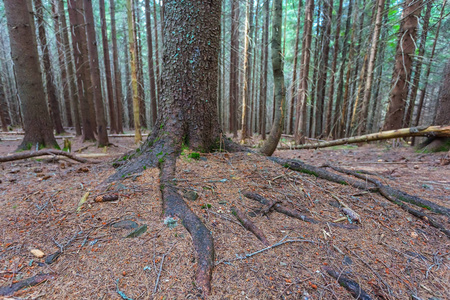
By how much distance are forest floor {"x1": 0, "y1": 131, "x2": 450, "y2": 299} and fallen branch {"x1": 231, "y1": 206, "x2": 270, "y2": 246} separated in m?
0.05

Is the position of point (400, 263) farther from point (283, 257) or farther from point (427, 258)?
point (283, 257)

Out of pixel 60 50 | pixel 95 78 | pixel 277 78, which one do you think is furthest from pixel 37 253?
pixel 60 50

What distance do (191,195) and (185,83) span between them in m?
1.68

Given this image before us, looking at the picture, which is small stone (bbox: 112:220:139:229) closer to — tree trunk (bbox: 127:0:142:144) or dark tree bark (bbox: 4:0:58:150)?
dark tree bark (bbox: 4:0:58:150)

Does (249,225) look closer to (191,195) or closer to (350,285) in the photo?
(191,195)

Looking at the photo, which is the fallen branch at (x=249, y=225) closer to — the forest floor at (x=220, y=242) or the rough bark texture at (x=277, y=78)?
the forest floor at (x=220, y=242)

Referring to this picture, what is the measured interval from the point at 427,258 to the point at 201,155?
2678 millimetres

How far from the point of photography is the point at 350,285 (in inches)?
59.4

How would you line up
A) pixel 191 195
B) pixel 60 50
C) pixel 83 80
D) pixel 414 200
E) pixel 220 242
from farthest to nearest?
1. pixel 60 50
2. pixel 83 80
3. pixel 414 200
4. pixel 191 195
5. pixel 220 242

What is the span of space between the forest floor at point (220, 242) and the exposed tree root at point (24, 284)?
0.04 metres

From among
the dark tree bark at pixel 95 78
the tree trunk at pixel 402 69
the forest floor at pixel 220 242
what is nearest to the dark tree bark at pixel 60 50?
the dark tree bark at pixel 95 78

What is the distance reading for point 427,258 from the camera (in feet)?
6.09

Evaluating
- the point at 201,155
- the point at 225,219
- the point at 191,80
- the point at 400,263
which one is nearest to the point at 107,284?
the point at 225,219

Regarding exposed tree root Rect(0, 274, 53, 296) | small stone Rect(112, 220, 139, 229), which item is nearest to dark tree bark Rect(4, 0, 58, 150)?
small stone Rect(112, 220, 139, 229)
